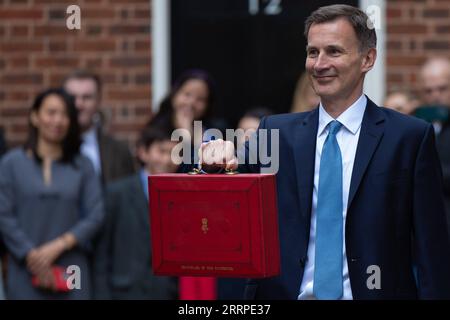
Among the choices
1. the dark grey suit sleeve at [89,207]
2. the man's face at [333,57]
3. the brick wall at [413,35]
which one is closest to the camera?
the man's face at [333,57]

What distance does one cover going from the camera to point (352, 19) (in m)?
4.27

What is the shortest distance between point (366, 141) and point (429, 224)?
1.27 ft

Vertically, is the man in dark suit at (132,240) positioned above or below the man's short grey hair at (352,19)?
below

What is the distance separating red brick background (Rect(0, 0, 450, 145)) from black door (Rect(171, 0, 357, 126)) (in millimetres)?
368

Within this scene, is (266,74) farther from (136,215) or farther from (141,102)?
(136,215)

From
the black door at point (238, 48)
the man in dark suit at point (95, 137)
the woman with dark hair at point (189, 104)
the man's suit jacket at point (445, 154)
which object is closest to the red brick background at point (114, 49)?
the black door at point (238, 48)

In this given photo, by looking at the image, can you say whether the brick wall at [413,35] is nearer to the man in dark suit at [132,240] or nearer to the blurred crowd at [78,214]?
the blurred crowd at [78,214]

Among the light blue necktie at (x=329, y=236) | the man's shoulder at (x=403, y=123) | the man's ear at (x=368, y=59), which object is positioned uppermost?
the man's ear at (x=368, y=59)

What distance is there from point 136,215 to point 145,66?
6.01 ft

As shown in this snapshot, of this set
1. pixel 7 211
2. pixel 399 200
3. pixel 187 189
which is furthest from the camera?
pixel 7 211

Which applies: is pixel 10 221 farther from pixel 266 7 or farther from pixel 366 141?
pixel 366 141

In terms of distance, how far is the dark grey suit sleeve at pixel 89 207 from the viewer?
6953mm
